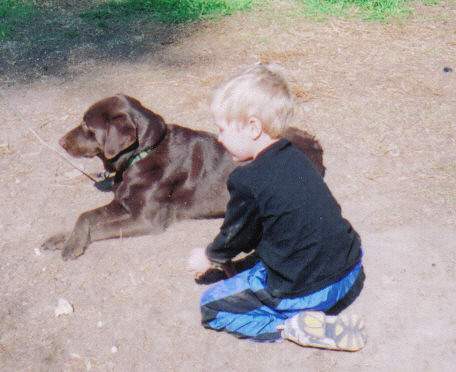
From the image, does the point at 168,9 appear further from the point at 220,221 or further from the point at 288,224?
the point at 288,224

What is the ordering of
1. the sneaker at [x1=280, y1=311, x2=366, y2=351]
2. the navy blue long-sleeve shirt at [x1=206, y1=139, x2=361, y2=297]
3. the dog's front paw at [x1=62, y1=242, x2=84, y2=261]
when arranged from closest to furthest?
1. the navy blue long-sleeve shirt at [x1=206, y1=139, x2=361, y2=297]
2. the sneaker at [x1=280, y1=311, x2=366, y2=351]
3. the dog's front paw at [x1=62, y1=242, x2=84, y2=261]

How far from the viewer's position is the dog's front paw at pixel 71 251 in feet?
13.7

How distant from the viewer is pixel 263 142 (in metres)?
3.11

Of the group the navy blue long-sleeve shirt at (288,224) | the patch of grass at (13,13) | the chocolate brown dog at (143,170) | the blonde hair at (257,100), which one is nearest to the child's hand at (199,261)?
the navy blue long-sleeve shirt at (288,224)

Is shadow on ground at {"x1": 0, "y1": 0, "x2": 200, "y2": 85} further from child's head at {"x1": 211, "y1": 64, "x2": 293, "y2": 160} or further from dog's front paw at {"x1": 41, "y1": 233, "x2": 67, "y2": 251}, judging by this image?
child's head at {"x1": 211, "y1": 64, "x2": 293, "y2": 160}

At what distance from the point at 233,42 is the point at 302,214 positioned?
4.69 m

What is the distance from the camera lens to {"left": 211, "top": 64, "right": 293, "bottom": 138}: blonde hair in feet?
9.85

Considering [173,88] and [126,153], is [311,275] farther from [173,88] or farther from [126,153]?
[173,88]

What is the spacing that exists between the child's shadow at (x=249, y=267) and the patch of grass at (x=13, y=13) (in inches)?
214

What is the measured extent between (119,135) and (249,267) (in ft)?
4.46

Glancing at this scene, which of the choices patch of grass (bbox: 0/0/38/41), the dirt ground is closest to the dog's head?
the dirt ground

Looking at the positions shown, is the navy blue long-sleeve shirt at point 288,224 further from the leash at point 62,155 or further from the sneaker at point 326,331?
the leash at point 62,155

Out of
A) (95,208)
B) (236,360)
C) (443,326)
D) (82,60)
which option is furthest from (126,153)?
(82,60)

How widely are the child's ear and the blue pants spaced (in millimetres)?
816
